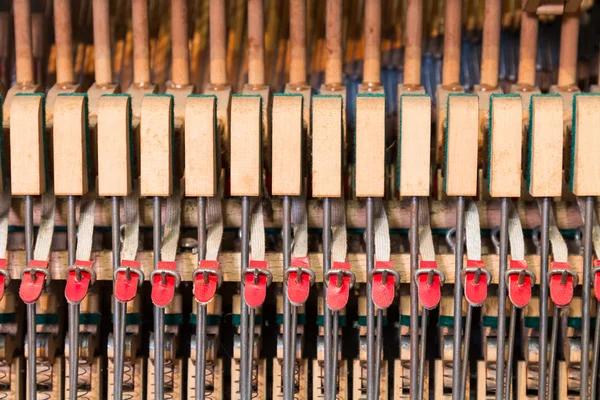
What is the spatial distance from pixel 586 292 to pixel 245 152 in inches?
25.8

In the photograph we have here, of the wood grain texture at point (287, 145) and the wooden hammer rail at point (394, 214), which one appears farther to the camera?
the wooden hammer rail at point (394, 214)

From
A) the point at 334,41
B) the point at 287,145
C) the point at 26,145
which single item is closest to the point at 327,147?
the point at 287,145

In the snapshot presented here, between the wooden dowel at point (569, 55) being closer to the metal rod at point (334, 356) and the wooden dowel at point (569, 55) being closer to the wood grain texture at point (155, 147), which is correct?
the metal rod at point (334, 356)

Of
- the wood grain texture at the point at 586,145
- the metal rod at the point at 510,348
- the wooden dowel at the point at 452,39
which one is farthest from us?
the wooden dowel at the point at 452,39

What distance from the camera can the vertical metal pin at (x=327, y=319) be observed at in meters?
1.83

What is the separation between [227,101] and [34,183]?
40 centimetres

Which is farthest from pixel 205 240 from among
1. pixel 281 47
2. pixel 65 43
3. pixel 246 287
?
pixel 281 47

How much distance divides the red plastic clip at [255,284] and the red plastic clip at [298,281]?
0.13 ft

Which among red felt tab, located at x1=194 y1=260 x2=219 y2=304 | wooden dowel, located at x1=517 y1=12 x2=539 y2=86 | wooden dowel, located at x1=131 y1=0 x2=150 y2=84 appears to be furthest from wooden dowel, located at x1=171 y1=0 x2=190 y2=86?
wooden dowel, located at x1=517 y1=12 x2=539 y2=86

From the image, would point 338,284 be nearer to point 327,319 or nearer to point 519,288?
point 327,319

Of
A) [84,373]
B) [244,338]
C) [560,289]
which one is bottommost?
[84,373]

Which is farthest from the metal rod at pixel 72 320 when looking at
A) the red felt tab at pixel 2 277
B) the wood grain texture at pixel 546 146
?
the wood grain texture at pixel 546 146

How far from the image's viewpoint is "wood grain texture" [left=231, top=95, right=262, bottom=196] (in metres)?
1.81

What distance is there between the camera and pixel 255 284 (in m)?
1.83
